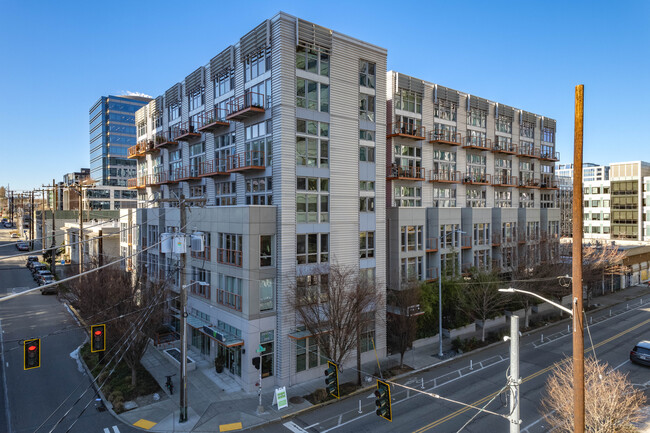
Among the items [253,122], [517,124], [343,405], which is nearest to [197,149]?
[253,122]

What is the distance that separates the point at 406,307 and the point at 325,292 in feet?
19.2

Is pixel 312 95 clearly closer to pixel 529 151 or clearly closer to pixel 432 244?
pixel 432 244

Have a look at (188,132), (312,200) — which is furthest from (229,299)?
(188,132)

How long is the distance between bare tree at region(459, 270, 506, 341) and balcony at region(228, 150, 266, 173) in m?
19.8

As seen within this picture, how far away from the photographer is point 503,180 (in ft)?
153

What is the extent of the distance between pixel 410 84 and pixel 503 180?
1810cm

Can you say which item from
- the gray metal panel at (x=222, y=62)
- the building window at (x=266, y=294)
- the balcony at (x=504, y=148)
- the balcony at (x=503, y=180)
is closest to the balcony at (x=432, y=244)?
the balcony at (x=503, y=180)

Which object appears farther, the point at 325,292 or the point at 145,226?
the point at 145,226

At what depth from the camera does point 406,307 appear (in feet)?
89.0

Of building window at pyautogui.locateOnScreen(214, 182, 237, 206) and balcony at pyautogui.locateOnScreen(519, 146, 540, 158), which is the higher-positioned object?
balcony at pyautogui.locateOnScreen(519, 146, 540, 158)

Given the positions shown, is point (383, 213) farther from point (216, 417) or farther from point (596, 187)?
point (596, 187)

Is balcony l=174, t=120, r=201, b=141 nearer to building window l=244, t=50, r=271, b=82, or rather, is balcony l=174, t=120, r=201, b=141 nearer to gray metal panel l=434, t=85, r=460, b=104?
building window l=244, t=50, r=271, b=82

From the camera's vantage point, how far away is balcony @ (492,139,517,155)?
45.0 meters

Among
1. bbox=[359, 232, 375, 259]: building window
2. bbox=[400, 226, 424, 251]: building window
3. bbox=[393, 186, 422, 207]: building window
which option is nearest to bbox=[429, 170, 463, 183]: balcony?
bbox=[393, 186, 422, 207]: building window
